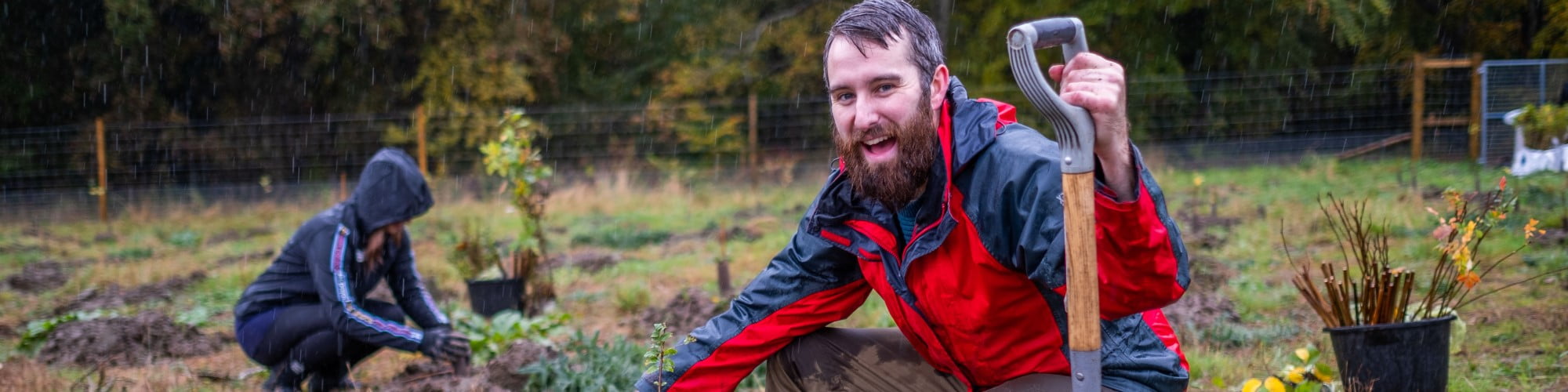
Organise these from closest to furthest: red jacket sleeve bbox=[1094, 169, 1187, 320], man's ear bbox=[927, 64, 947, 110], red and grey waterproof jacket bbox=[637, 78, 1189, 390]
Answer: red jacket sleeve bbox=[1094, 169, 1187, 320] → red and grey waterproof jacket bbox=[637, 78, 1189, 390] → man's ear bbox=[927, 64, 947, 110]

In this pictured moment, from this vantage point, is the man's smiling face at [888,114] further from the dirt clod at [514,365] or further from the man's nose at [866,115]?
the dirt clod at [514,365]

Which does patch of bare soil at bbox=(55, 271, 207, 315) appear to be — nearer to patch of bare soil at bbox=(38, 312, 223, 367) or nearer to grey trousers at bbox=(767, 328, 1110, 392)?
patch of bare soil at bbox=(38, 312, 223, 367)

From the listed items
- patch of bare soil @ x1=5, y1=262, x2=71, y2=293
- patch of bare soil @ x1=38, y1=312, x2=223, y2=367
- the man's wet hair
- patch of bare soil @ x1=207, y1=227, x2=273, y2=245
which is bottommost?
patch of bare soil @ x1=5, y1=262, x2=71, y2=293

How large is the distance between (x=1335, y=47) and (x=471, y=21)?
15.2 m

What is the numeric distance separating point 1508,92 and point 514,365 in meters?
13.9

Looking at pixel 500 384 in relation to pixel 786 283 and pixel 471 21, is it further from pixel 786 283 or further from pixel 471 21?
pixel 471 21

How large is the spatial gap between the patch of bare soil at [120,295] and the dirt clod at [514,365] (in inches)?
177

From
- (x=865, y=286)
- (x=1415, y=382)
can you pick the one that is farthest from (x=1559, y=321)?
(x=865, y=286)

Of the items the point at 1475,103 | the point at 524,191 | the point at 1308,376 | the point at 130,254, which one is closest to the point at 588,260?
the point at 524,191

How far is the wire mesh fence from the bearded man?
11362 mm

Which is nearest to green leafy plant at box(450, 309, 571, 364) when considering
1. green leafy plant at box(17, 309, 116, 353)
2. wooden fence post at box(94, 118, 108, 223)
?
green leafy plant at box(17, 309, 116, 353)

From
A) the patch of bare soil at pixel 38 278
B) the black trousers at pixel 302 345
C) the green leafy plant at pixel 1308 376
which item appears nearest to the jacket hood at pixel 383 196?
the black trousers at pixel 302 345

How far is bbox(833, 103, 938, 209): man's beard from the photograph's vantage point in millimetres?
2441

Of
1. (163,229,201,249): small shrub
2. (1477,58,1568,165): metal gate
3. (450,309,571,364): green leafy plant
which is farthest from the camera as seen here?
(1477,58,1568,165): metal gate
